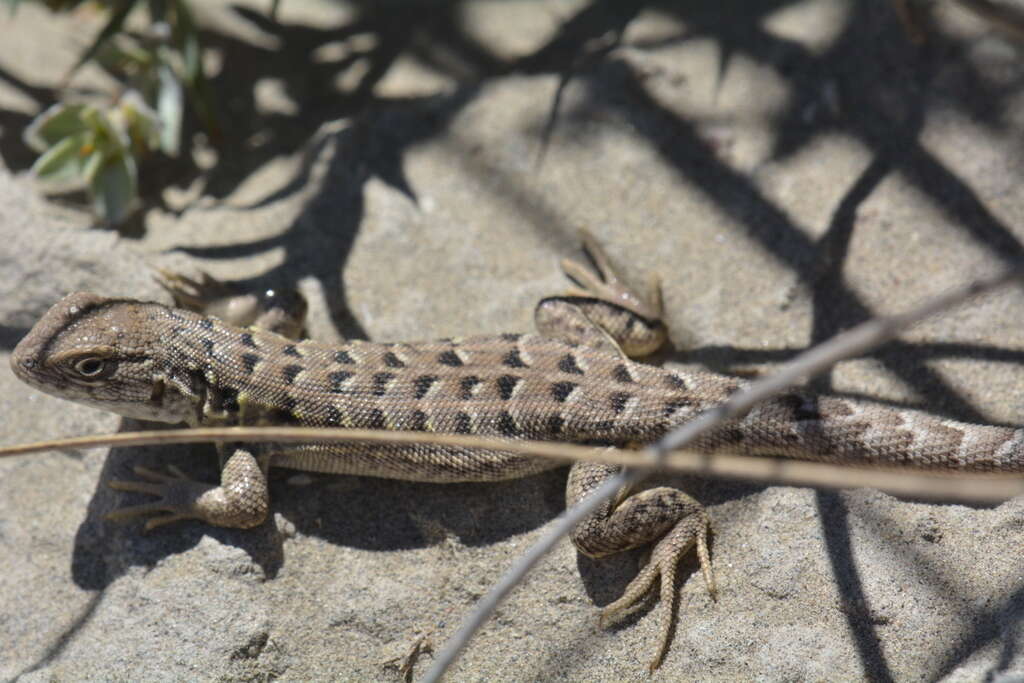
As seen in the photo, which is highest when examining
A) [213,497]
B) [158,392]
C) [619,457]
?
[619,457]

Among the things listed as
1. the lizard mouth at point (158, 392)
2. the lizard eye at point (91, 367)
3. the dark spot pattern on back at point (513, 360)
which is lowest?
the lizard mouth at point (158, 392)

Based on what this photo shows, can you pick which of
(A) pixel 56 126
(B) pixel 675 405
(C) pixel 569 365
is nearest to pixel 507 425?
(C) pixel 569 365

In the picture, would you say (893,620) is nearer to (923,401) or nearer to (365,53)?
(923,401)

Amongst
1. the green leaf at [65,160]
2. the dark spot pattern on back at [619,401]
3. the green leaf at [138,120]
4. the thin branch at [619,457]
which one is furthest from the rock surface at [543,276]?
the thin branch at [619,457]

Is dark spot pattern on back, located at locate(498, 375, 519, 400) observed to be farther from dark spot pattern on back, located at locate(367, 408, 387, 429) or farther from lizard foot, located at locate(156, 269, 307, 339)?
lizard foot, located at locate(156, 269, 307, 339)

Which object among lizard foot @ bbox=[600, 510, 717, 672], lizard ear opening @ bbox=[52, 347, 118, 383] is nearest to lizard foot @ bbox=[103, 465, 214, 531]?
lizard ear opening @ bbox=[52, 347, 118, 383]

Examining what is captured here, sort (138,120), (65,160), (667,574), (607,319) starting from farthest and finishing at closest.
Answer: (138,120) < (65,160) < (607,319) < (667,574)

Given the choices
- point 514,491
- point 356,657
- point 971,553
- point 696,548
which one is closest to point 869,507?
point 971,553

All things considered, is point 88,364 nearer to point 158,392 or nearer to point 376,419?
point 158,392

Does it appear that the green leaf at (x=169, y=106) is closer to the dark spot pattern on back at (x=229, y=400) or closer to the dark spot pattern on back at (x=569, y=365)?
the dark spot pattern on back at (x=229, y=400)
